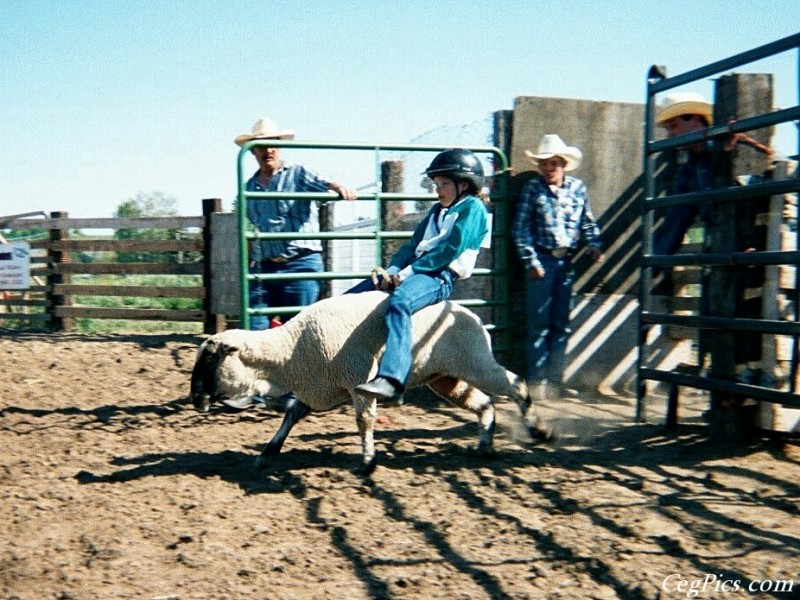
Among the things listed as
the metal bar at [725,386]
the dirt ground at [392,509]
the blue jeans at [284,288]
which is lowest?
the dirt ground at [392,509]

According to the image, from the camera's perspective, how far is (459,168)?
17.5ft

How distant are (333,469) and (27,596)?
6.49 feet

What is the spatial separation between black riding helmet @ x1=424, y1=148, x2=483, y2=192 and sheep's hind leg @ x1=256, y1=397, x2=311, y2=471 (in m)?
1.58

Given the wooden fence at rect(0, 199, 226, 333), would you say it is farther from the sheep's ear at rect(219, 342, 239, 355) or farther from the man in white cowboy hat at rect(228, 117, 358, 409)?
the sheep's ear at rect(219, 342, 239, 355)

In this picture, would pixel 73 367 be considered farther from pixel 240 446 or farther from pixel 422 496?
pixel 422 496

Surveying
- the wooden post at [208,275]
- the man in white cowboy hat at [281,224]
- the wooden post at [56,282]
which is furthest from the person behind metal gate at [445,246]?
the wooden post at [56,282]

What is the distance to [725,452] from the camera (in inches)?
199

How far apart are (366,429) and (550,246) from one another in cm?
258

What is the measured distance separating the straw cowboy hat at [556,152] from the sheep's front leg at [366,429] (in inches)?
107

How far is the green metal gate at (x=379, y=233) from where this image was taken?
20.5ft

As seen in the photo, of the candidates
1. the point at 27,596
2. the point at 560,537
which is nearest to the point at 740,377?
the point at 560,537

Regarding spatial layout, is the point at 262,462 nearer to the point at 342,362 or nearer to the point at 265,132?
the point at 342,362

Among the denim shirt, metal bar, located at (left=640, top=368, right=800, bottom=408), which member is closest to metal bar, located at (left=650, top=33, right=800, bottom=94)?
metal bar, located at (left=640, top=368, right=800, bottom=408)

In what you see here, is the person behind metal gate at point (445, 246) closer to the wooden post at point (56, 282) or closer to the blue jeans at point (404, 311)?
the blue jeans at point (404, 311)
